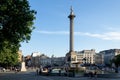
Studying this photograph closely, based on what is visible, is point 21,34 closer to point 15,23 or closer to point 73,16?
point 15,23

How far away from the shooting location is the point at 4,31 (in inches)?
1474

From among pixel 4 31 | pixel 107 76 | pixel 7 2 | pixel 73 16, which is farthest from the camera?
pixel 73 16

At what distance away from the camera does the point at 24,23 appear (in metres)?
36.6

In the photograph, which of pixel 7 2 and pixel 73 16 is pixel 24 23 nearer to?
pixel 7 2

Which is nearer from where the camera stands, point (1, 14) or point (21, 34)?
point (1, 14)

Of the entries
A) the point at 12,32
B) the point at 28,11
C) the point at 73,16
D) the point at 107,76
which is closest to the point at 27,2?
the point at 28,11

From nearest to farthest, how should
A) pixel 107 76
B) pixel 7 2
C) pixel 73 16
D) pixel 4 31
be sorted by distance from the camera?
pixel 7 2, pixel 4 31, pixel 107 76, pixel 73 16

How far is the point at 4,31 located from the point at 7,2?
3684 mm

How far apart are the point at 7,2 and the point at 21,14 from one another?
6.61 ft

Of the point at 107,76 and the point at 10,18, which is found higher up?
the point at 10,18

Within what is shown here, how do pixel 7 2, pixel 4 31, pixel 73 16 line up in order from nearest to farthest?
pixel 7 2 → pixel 4 31 → pixel 73 16

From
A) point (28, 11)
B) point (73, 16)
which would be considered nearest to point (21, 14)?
point (28, 11)

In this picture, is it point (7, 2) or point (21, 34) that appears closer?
point (7, 2)

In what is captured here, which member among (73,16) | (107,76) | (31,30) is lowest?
(107,76)
